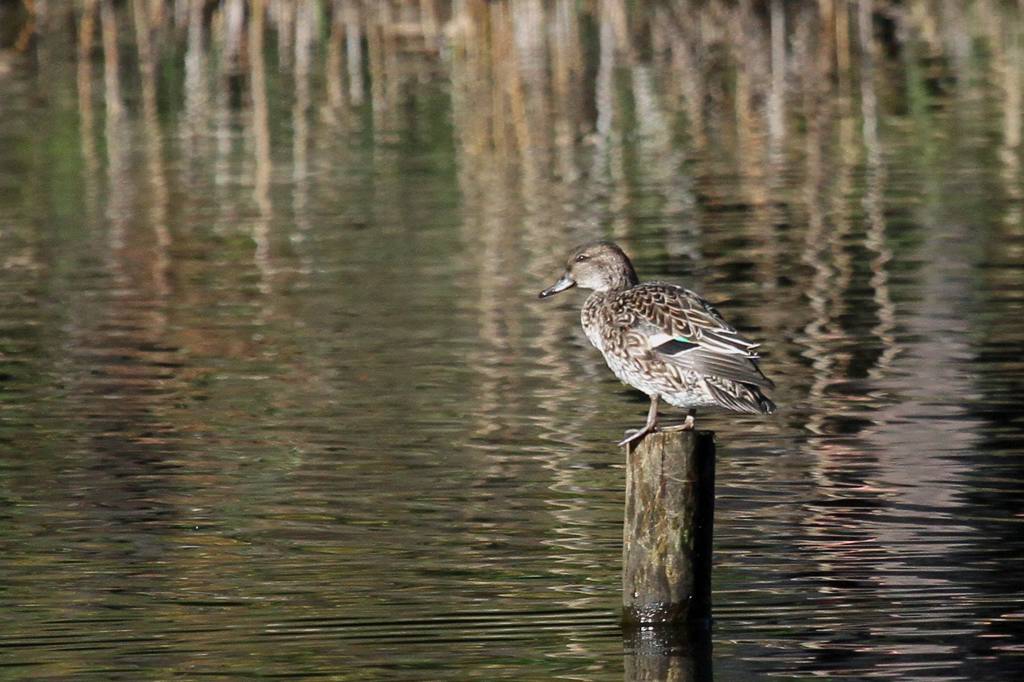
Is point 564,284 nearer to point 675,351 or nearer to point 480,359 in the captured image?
point 675,351

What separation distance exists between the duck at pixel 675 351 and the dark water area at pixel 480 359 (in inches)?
31.5

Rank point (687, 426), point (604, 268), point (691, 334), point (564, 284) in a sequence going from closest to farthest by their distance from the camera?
point (687, 426) < point (691, 334) < point (604, 268) < point (564, 284)

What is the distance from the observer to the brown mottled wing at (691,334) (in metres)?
8.65

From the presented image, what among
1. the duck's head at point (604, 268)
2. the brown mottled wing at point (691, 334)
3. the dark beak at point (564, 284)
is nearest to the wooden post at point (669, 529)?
the brown mottled wing at point (691, 334)

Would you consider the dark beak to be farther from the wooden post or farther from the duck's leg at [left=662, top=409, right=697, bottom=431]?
the wooden post

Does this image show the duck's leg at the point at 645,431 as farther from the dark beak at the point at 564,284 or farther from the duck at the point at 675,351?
the dark beak at the point at 564,284

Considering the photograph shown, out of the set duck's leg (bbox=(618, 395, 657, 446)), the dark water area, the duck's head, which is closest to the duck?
duck's leg (bbox=(618, 395, 657, 446))

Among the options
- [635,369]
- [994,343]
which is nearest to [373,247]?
[994,343]

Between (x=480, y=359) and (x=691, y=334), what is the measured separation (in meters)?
5.46

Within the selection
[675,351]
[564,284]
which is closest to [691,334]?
[675,351]

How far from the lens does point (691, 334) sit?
8.82m

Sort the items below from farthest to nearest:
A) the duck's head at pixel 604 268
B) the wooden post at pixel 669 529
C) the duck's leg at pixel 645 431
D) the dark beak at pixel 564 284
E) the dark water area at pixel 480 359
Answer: the dark beak at pixel 564 284
the duck's head at pixel 604 268
the dark water area at pixel 480 359
the duck's leg at pixel 645 431
the wooden post at pixel 669 529

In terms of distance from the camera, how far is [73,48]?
3419 cm

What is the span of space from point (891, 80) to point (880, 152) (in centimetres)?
567
